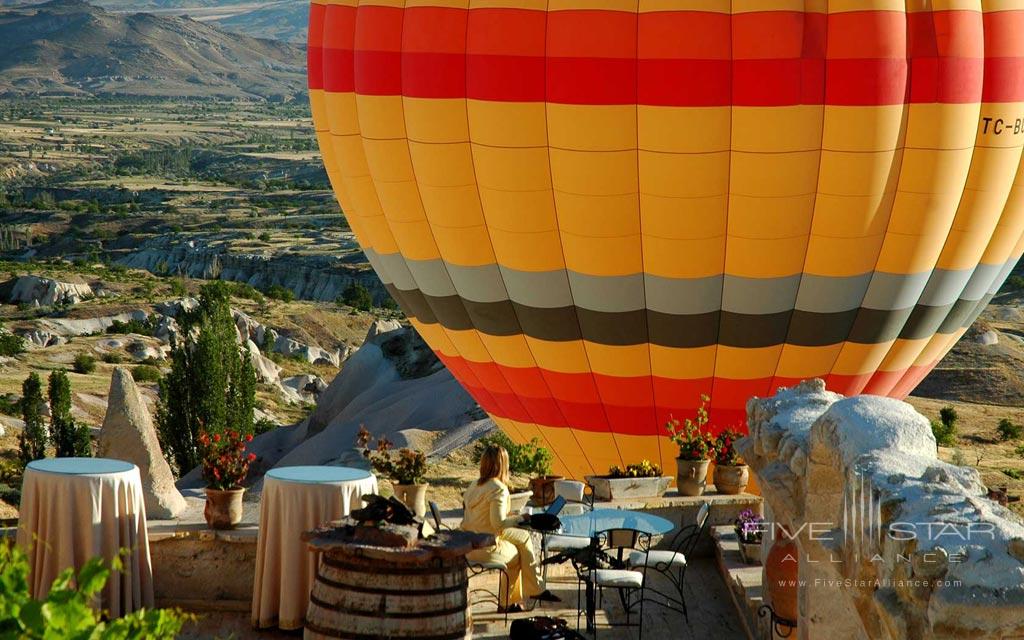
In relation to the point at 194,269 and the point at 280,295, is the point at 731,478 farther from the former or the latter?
the point at 194,269

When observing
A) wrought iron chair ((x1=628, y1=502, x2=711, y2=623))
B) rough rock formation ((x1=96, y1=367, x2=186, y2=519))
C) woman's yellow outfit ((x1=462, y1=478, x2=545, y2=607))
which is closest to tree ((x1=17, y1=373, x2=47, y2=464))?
rough rock formation ((x1=96, y1=367, x2=186, y2=519))

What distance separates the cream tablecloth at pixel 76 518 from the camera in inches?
301

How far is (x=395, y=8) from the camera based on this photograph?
12.0 meters

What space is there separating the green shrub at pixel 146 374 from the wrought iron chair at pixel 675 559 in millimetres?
32002

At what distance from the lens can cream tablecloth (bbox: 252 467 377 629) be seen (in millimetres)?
7980

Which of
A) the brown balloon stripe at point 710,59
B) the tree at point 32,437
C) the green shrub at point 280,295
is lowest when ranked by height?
the tree at point 32,437

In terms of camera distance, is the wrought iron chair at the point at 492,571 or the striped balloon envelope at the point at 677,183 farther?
the striped balloon envelope at the point at 677,183

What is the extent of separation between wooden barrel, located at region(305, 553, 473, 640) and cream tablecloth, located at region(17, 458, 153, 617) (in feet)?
4.51

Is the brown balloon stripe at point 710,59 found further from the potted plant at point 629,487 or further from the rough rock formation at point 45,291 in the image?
the rough rock formation at point 45,291

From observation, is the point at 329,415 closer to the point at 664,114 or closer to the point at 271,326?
the point at 664,114

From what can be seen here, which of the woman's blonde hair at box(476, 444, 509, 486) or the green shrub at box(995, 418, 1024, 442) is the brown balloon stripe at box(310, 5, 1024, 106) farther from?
the green shrub at box(995, 418, 1024, 442)

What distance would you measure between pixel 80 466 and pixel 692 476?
472cm

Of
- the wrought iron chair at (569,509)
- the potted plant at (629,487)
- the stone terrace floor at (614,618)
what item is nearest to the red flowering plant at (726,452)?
the potted plant at (629,487)

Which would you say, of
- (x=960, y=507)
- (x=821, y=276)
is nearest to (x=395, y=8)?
(x=821, y=276)
